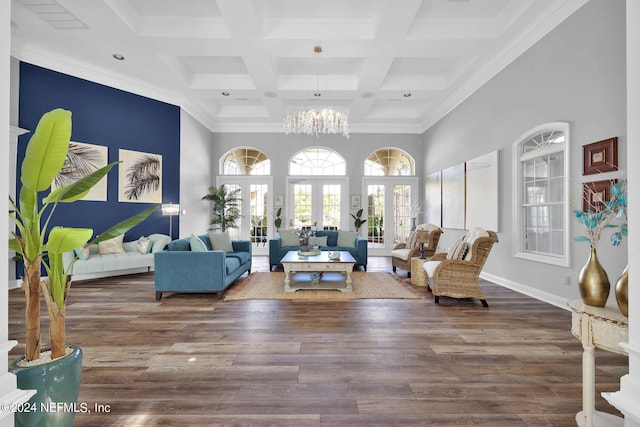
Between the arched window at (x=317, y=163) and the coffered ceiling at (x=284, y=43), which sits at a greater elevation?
the coffered ceiling at (x=284, y=43)

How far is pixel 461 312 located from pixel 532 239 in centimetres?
184

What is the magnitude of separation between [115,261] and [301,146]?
530 cm

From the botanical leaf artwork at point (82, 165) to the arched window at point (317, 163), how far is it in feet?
15.0

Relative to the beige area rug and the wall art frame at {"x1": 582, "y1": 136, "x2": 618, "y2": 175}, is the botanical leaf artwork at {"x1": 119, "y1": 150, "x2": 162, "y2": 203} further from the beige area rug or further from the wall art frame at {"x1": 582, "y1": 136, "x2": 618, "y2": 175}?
the wall art frame at {"x1": 582, "y1": 136, "x2": 618, "y2": 175}

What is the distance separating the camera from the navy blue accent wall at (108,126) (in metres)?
4.96

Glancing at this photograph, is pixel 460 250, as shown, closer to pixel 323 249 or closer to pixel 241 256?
pixel 323 249

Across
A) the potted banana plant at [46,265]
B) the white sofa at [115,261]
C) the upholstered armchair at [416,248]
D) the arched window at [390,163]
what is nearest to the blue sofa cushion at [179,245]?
the white sofa at [115,261]

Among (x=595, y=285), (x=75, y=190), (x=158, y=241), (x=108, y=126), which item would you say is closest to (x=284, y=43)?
(x=108, y=126)

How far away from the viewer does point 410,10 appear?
3.93 meters

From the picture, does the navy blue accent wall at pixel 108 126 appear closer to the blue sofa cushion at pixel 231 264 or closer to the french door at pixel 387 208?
the blue sofa cushion at pixel 231 264

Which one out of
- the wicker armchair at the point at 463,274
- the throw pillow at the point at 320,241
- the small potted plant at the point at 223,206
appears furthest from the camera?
the small potted plant at the point at 223,206

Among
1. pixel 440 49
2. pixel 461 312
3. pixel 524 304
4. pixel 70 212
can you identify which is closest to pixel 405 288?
pixel 461 312

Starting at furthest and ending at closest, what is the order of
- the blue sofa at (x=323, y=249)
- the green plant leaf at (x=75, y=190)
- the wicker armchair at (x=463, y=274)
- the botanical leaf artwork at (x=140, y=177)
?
the blue sofa at (x=323, y=249) → the botanical leaf artwork at (x=140, y=177) → the wicker armchair at (x=463, y=274) → the green plant leaf at (x=75, y=190)

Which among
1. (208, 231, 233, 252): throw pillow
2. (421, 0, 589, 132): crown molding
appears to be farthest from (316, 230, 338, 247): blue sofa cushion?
(421, 0, 589, 132): crown molding
